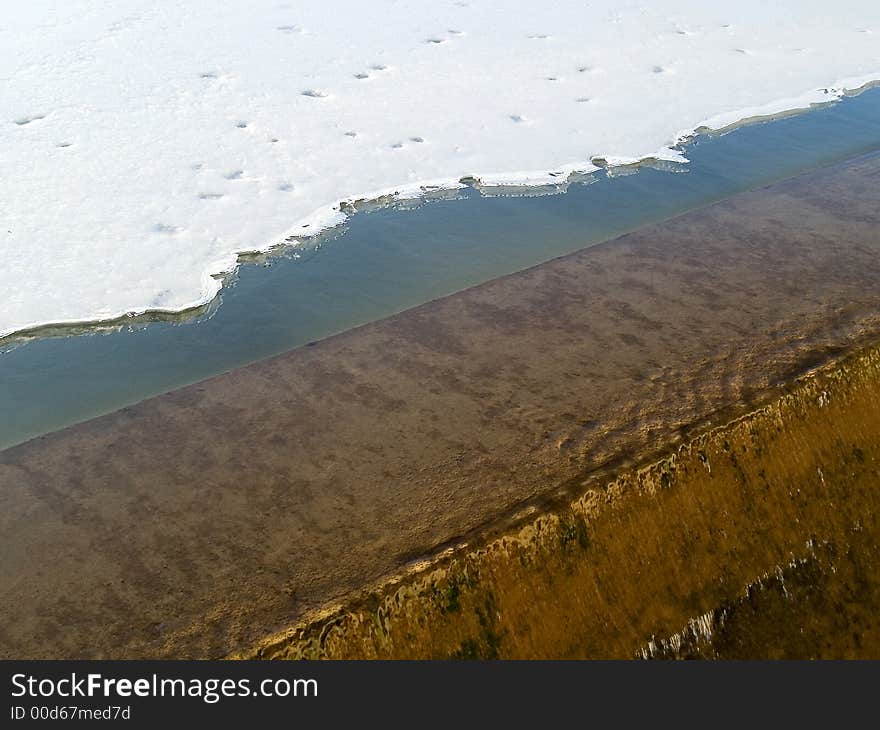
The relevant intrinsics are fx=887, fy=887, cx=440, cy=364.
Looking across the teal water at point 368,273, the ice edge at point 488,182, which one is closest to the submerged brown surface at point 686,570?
the teal water at point 368,273

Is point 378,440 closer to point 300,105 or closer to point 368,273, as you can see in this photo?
point 368,273

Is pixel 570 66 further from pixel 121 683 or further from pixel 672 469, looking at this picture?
pixel 121 683

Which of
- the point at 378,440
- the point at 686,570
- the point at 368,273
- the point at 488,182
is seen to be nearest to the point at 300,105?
the point at 488,182

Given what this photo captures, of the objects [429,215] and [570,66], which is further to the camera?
[570,66]

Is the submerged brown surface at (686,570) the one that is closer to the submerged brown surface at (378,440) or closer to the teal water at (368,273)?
the submerged brown surface at (378,440)

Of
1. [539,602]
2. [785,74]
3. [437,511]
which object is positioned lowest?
[539,602]

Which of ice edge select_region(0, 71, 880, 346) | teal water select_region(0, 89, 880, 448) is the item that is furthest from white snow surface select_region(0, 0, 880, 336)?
teal water select_region(0, 89, 880, 448)

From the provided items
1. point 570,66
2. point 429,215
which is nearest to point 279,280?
point 429,215
